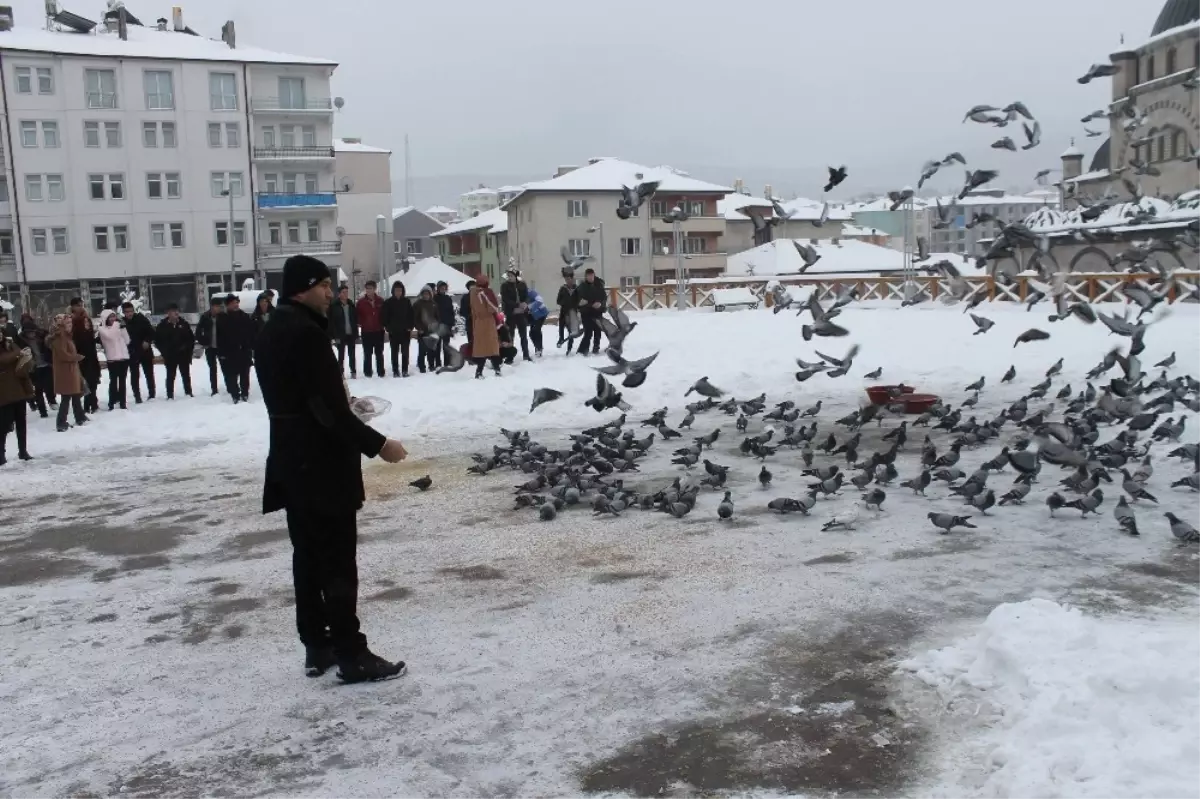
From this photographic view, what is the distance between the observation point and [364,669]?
520 cm

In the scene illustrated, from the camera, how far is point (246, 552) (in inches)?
322

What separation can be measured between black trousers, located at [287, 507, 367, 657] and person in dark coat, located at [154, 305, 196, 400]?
42.5 feet

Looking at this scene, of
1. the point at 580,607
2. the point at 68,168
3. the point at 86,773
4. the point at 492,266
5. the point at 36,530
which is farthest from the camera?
the point at 492,266

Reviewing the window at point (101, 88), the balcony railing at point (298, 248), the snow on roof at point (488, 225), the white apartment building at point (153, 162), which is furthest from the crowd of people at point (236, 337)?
the snow on roof at point (488, 225)

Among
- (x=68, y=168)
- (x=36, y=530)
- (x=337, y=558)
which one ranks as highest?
(x=68, y=168)

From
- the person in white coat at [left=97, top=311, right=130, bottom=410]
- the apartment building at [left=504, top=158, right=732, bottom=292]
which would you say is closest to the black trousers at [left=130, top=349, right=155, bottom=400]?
the person in white coat at [left=97, top=311, right=130, bottom=410]

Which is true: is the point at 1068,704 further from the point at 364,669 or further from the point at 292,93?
the point at 292,93

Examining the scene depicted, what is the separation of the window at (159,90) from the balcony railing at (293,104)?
410 cm

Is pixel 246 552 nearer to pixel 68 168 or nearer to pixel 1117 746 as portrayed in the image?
pixel 1117 746

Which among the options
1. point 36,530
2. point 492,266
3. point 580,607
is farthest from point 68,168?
point 580,607

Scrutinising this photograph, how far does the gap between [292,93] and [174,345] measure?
43.3m

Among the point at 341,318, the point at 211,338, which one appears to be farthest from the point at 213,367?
the point at 341,318

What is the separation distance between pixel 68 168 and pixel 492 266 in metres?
35.1

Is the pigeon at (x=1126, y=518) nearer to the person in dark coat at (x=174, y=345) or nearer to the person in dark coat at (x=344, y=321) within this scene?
the person in dark coat at (x=344, y=321)
